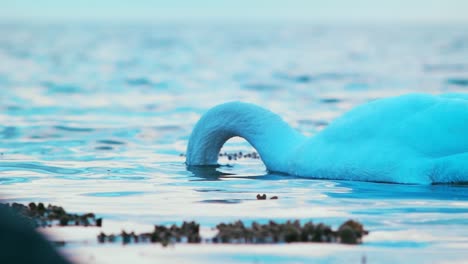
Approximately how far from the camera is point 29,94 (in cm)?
3284

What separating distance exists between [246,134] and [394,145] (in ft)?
8.88

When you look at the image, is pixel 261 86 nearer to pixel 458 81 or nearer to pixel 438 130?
pixel 458 81

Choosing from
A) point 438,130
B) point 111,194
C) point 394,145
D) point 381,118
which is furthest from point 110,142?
→ point 438,130

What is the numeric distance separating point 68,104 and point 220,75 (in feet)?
63.4

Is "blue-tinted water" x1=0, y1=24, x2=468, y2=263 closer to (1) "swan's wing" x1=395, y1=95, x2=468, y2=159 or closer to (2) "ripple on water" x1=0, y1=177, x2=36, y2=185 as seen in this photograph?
(2) "ripple on water" x1=0, y1=177, x2=36, y2=185

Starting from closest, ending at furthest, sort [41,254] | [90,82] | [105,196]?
1. [41,254]
2. [105,196]
3. [90,82]

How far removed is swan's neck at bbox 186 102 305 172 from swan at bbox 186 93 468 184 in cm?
17

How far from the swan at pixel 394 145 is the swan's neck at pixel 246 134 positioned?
17 cm

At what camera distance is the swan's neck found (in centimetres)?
1427

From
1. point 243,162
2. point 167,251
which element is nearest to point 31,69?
point 243,162

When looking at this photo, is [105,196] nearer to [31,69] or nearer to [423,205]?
[423,205]

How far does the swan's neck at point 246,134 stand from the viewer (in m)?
14.3

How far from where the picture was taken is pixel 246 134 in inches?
584

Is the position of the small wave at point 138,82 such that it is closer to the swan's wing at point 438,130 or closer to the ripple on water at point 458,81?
the ripple on water at point 458,81
